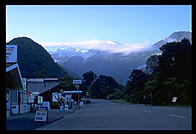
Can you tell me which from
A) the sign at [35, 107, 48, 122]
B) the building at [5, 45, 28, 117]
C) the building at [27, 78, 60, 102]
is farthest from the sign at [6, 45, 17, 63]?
the building at [27, 78, 60, 102]

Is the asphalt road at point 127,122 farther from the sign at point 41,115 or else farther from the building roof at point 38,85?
the building roof at point 38,85

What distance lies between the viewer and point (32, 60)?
106 meters

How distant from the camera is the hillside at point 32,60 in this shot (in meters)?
99.3

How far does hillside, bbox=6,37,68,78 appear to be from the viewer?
99.3 metres

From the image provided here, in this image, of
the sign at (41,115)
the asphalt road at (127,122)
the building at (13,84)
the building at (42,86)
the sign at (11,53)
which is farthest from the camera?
the building at (42,86)

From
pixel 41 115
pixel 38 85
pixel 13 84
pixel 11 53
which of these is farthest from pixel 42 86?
pixel 41 115

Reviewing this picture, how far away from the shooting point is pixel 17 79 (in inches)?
1271

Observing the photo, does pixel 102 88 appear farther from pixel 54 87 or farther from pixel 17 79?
pixel 17 79

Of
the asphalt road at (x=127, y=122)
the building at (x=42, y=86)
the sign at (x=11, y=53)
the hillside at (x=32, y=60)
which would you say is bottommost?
the asphalt road at (x=127, y=122)

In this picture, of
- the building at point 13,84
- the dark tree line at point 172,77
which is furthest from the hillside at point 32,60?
the building at point 13,84

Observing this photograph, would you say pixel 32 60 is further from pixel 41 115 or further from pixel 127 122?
pixel 127 122

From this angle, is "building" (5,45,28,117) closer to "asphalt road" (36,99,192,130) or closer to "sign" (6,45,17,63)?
"sign" (6,45,17,63)

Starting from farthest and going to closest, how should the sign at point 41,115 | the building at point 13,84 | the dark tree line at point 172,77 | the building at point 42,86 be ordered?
1. the building at point 42,86
2. the dark tree line at point 172,77
3. the building at point 13,84
4. the sign at point 41,115
